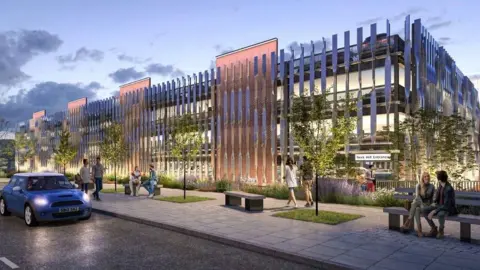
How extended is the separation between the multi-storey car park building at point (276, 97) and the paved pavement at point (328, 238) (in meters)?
4.76

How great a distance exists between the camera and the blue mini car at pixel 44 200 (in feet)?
33.0

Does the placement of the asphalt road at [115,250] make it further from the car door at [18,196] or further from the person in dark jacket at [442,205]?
the person in dark jacket at [442,205]

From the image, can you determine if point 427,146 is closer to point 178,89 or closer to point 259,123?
point 259,123

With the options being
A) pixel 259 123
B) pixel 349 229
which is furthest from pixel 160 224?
pixel 259 123

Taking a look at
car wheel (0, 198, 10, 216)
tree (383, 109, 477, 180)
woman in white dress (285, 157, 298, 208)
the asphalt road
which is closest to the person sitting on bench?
the asphalt road

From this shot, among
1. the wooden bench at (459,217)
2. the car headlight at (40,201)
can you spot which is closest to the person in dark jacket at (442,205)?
the wooden bench at (459,217)

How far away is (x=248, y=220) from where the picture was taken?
10.5 m

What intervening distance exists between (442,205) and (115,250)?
23.7 feet

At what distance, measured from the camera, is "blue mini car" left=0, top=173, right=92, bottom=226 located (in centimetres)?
1005

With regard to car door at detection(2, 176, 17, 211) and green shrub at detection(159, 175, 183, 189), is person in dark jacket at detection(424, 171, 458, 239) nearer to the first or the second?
car door at detection(2, 176, 17, 211)

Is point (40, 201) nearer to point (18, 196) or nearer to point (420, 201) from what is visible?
point (18, 196)

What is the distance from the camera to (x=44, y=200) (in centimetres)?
1012

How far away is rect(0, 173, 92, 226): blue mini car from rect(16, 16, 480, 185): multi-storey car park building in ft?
25.2

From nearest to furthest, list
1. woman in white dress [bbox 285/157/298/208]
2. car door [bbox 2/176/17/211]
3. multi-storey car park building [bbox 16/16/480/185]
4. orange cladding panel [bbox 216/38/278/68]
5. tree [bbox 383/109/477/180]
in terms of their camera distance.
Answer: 1. car door [bbox 2/176/17/211]
2. woman in white dress [bbox 285/157/298/208]
3. tree [bbox 383/109/477/180]
4. multi-storey car park building [bbox 16/16/480/185]
5. orange cladding panel [bbox 216/38/278/68]
